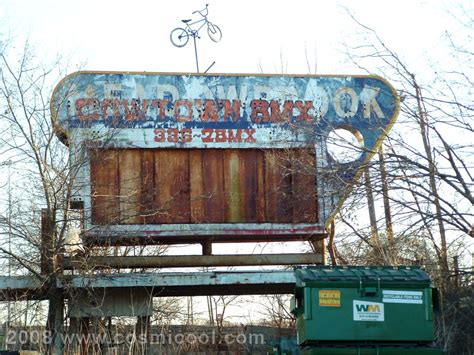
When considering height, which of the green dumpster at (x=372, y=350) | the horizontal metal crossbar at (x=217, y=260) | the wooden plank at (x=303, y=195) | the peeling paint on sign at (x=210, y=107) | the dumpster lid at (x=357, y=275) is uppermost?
the peeling paint on sign at (x=210, y=107)

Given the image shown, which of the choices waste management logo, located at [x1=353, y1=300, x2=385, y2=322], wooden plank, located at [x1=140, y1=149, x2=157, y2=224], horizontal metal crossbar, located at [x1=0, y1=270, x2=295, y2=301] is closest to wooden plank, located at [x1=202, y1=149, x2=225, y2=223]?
wooden plank, located at [x1=140, y1=149, x2=157, y2=224]

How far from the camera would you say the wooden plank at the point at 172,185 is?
18141 mm

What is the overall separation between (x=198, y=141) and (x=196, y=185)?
96 centimetres

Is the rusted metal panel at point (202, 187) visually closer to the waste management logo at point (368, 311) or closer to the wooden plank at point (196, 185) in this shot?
the wooden plank at point (196, 185)

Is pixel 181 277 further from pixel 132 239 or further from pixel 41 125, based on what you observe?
pixel 41 125

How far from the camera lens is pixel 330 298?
32.6 feet

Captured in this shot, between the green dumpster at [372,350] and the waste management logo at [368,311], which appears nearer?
the green dumpster at [372,350]

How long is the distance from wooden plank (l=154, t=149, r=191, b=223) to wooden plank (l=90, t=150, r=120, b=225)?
896 millimetres

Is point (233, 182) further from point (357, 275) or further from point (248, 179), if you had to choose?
point (357, 275)

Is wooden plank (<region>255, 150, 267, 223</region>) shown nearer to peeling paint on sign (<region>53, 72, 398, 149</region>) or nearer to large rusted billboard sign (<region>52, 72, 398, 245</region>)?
large rusted billboard sign (<region>52, 72, 398, 245</region>)

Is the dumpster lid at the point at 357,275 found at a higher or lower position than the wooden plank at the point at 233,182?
lower

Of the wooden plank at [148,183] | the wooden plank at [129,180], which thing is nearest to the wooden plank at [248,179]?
the wooden plank at [148,183]

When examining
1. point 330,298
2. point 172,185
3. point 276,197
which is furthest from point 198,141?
point 330,298

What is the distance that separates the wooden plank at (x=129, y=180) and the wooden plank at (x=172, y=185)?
16.2 inches
